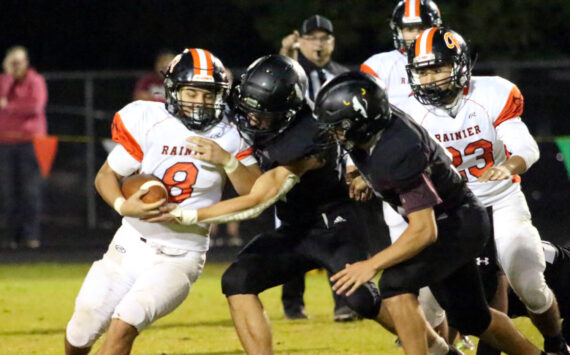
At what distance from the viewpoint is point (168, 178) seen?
5.53 meters

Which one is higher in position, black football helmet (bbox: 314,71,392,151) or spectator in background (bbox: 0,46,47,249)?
black football helmet (bbox: 314,71,392,151)

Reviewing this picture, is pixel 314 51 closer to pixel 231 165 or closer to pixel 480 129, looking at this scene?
pixel 480 129

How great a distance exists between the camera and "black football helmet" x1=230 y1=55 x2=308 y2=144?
536cm

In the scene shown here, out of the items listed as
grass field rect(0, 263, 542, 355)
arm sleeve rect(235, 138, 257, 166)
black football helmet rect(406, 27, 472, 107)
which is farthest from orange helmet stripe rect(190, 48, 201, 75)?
grass field rect(0, 263, 542, 355)

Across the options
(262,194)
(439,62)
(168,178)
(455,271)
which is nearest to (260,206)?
(262,194)

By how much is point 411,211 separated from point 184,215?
1.11 m

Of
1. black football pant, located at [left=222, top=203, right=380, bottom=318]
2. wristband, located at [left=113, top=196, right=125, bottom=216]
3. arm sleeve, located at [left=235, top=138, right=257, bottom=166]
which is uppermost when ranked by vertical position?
arm sleeve, located at [left=235, top=138, right=257, bottom=166]

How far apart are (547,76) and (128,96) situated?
204 inches

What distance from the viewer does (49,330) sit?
7.50m

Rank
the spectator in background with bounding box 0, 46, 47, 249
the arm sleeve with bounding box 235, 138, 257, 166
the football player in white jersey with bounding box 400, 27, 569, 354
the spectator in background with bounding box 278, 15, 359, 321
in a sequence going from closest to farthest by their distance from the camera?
the arm sleeve with bounding box 235, 138, 257, 166, the football player in white jersey with bounding box 400, 27, 569, 354, the spectator in background with bounding box 278, 15, 359, 321, the spectator in background with bounding box 0, 46, 47, 249

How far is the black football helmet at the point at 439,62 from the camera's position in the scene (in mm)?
5871

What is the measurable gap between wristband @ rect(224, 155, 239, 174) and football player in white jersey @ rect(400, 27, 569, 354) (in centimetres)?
114

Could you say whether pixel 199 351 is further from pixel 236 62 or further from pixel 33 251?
pixel 236 62

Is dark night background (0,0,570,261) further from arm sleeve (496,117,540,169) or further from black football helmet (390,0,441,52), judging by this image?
arm sleeve (496,117,540,169)
